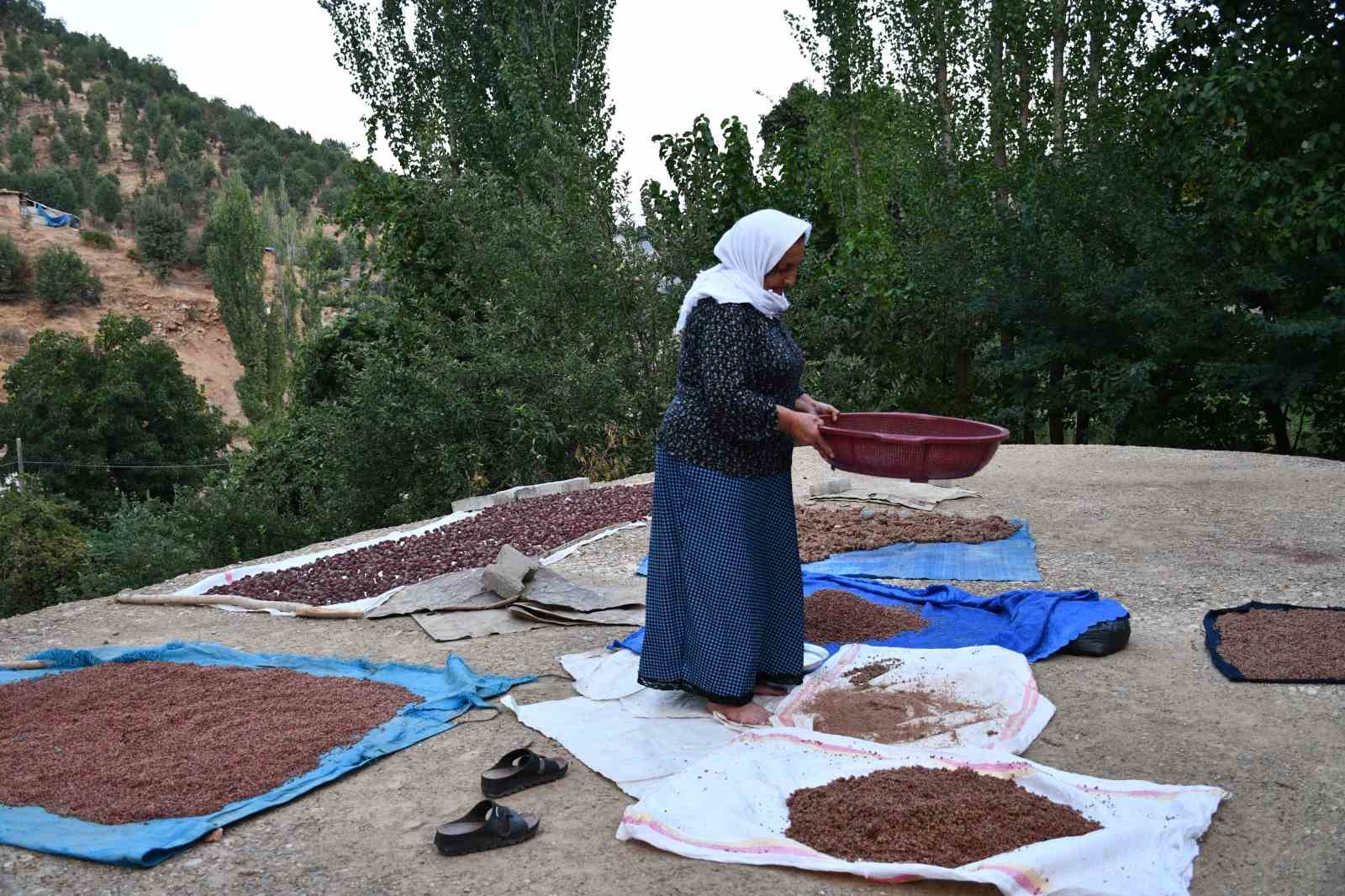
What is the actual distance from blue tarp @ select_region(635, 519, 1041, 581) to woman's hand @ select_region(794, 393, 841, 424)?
1715mm

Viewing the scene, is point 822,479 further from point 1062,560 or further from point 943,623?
point 943,623

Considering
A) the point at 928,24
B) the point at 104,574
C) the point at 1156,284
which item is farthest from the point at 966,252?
the point at 104,574

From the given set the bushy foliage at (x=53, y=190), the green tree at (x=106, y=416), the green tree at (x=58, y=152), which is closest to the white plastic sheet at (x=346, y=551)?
the green tree at (x=106, y=416)

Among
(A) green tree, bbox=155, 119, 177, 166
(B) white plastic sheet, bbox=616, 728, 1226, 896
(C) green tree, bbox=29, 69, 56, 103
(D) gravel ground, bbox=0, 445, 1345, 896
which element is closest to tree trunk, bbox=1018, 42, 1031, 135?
(D) gravel ground, bbox=0, 445, 1345, 896

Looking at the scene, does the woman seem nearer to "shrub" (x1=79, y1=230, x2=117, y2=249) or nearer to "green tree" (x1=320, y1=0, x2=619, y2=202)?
"green tree" (x1=320, y1=0, x2=619, y2=202)

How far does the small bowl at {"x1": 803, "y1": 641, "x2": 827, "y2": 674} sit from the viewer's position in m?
3.44

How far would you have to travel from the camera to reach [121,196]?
41562 mm

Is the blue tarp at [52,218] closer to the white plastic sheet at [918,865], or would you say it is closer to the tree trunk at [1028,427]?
the tree trunk at [1028,427]

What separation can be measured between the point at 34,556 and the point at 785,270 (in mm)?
10799

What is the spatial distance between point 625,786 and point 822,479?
4.93 meters

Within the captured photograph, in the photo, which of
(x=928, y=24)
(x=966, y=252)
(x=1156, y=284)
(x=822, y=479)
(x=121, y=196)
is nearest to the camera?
(x=822, y=479)

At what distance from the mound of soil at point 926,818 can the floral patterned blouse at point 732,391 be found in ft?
3.01

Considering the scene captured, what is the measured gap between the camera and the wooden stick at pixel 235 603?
4660 millimetres

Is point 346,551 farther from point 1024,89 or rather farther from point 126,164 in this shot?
point 126,164
